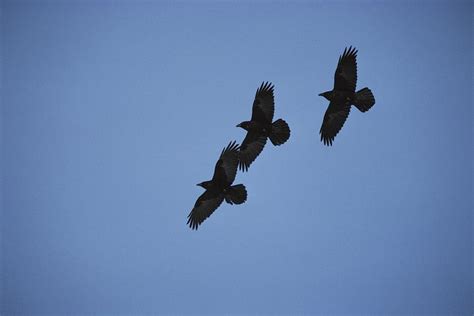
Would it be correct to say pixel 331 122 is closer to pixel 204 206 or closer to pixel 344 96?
pixel 344 96

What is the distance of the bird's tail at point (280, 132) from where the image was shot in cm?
1295

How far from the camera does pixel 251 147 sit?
13.5m

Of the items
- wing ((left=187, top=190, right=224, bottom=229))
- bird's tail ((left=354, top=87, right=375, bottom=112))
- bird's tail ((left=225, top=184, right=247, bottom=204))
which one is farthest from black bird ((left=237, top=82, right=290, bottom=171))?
bird's tail ((left=354, top=87, right=375, bottom=112))

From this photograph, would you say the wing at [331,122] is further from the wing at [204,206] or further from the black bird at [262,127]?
the wing at [204,206]

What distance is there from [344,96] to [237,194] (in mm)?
3437

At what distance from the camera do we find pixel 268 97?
13133mm

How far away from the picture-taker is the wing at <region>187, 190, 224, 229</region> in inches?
517

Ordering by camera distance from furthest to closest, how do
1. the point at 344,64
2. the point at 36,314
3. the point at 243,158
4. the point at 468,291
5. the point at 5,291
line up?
the point at 5,291 < the point at 36,314 < the point at 468,291 < the point at 243,158 < the point at 344,64

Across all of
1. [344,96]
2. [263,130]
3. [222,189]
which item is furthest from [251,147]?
[344,96]

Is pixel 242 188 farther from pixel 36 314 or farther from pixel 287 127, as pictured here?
pixel 36 314

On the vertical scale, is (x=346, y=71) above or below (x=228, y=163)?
above

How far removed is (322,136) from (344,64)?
75.5 inches

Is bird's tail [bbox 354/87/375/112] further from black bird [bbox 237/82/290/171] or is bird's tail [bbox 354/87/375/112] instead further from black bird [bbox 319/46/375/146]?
black bird [bbox 237/82/290/171]

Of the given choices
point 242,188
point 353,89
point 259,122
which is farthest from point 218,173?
point 353,89
